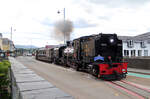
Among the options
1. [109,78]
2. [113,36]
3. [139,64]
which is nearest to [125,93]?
[109,78]

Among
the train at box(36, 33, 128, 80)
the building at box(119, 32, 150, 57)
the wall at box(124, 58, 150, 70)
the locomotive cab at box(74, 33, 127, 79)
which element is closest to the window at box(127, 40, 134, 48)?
the building at box(119, 32, 150, 57)

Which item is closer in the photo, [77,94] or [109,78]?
[77,94]

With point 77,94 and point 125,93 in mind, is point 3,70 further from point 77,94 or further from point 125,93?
point 125,93

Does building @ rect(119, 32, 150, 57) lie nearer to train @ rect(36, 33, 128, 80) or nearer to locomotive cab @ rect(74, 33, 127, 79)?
train @ rect(36, 33, 128, 80)

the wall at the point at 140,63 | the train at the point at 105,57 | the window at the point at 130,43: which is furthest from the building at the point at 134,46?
→ the train at the point at 105,57

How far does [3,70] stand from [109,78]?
21.8ft

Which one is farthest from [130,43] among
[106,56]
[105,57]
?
[105,57]

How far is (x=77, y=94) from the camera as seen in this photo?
24.7 ft

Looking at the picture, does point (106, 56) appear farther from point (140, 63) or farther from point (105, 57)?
point (140, 63)

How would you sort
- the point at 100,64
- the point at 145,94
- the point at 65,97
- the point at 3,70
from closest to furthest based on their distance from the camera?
1. the point at 65,97
2. the point at 145,94
3. the point at 3,70
4. the point at 100,64

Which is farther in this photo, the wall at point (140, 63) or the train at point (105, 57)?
the wall at point (140, 63)

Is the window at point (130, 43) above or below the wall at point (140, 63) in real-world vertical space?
above

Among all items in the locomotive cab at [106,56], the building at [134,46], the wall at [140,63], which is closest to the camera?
the locomotive cab at [106,56]

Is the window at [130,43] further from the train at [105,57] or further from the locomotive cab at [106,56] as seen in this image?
the locomotive cab at [106,56]
